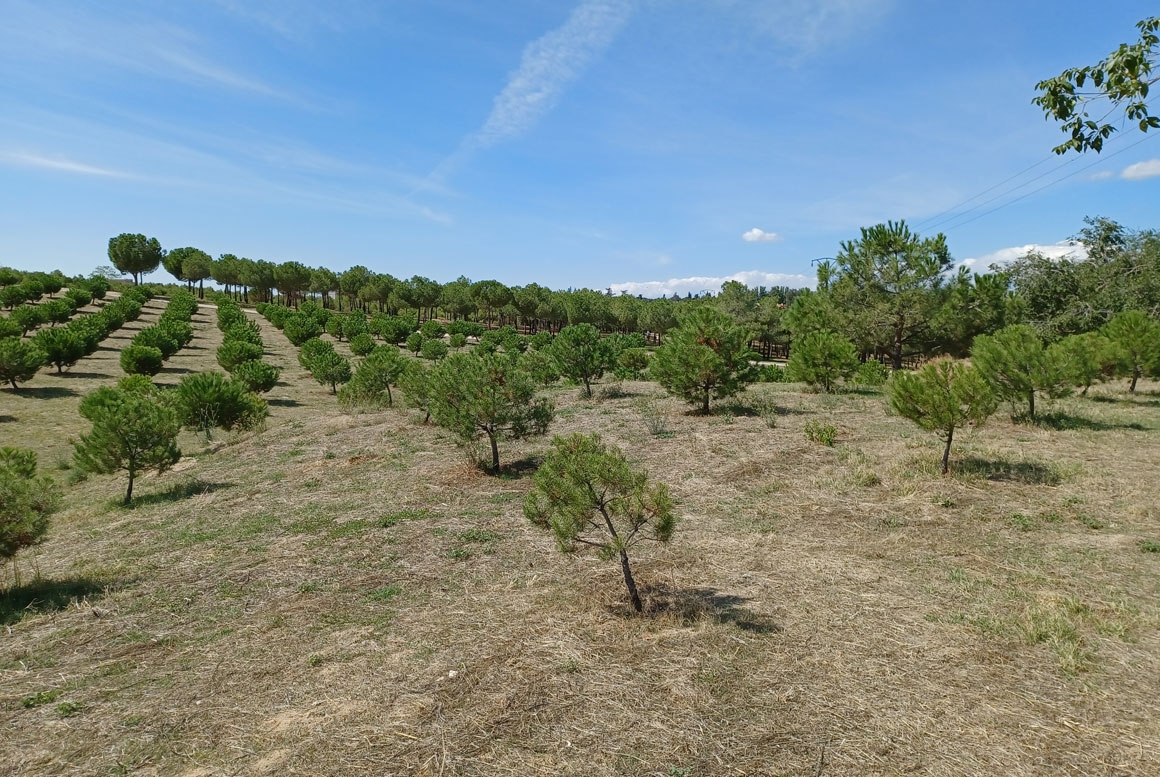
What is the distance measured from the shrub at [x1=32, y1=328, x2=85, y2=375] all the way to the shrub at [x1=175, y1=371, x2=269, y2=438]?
56.7ft

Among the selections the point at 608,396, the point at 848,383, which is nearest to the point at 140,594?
the point at 608,396

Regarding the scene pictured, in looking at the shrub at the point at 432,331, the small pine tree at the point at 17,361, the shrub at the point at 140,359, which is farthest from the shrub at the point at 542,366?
the shrub at the point at 432,331

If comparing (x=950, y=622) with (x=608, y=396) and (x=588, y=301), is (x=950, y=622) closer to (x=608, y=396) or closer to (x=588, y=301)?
(x=608, y=396)

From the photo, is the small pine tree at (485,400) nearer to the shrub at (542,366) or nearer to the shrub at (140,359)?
the shrub at (542,366)

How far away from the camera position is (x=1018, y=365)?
13.6m

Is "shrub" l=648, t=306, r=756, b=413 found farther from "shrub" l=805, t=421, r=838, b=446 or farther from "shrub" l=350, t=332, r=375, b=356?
"shrub" l=350, t=332, r=375, b=356

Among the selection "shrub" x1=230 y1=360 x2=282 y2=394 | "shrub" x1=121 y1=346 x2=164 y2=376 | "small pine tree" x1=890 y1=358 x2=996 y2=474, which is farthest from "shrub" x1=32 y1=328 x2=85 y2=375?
"small pine tree" x1=890 y1=358 x2=996 y2=474

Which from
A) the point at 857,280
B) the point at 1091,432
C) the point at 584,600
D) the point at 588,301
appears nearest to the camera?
the point at 584,600

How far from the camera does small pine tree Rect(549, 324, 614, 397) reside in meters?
22.4

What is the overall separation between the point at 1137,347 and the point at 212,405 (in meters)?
30.3

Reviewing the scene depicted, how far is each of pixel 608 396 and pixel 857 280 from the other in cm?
1559

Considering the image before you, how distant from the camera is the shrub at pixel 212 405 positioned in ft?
63.2

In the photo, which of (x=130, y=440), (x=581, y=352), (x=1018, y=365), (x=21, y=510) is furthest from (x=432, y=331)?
(x=21, y=510)

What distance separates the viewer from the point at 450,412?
42.3 feet
